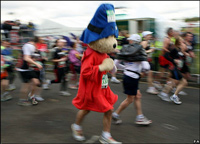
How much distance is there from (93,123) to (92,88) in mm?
1335

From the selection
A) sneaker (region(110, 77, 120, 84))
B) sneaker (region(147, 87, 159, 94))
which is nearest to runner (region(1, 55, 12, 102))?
sneaker (region(110, 77, 120, 84))

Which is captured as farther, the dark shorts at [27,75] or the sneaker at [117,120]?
the dark shorts at [27,75]

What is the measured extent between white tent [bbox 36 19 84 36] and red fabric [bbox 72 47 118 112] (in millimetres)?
9876

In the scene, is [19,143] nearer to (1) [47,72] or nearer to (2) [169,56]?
(2) [169,56]

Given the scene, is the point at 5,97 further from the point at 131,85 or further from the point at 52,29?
the point at 52,29

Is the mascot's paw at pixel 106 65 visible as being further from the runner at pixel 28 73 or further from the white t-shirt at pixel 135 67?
the runner at pixel 28 73

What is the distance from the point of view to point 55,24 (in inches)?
584

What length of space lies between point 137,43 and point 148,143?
1764mm

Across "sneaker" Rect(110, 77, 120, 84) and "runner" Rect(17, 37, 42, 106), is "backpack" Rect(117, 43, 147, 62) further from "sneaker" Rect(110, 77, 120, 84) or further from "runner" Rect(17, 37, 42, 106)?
"sneaker" Rect(110, 77, 120, 84)

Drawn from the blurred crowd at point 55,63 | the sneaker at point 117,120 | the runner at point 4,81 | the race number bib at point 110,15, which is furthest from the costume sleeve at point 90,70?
the runner at point 4,81

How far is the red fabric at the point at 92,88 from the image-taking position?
3172 mm

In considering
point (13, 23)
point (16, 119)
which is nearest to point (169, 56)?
point (16, 119)

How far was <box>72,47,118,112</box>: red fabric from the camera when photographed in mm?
3172

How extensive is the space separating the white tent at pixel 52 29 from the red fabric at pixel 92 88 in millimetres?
9876
